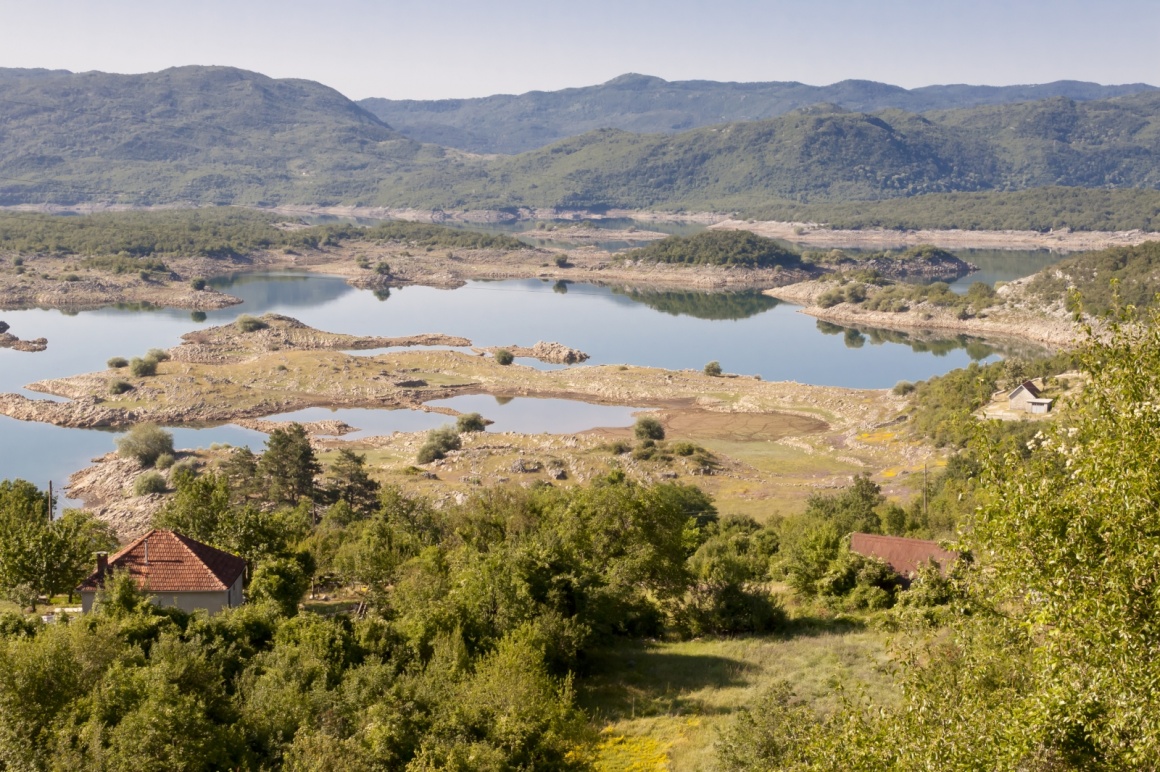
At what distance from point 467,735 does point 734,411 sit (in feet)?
190

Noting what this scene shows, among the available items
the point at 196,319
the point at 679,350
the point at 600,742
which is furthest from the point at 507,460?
the point at 196,319

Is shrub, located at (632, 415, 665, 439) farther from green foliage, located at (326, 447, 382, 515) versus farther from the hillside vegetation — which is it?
the hillside vegetation

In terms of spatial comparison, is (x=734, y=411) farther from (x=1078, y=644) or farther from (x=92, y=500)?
(x=1078, y=644)

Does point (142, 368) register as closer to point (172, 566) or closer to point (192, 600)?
point (172, 566)

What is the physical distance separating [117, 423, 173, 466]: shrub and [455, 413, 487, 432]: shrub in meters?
18.5

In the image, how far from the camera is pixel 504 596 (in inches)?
901

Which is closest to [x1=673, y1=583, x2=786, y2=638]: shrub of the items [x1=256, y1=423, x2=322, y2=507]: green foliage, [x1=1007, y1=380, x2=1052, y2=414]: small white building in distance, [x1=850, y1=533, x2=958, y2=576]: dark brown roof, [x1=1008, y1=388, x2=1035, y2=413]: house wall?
[x1=850, y1=533, x2=958, y2=576]: dark brown roof

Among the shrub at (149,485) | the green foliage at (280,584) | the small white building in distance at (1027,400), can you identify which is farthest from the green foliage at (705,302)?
the green foliage at (280,584)

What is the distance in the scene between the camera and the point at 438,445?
57.8m

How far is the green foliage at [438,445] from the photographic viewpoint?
56906 millimetres

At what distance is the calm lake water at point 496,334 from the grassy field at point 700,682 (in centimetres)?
4387

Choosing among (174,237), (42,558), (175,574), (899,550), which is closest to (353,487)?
(42,558)

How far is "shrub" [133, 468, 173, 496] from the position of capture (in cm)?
5025

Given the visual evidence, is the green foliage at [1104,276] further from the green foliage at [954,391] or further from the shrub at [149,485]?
the shrub at [149,485]
